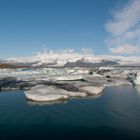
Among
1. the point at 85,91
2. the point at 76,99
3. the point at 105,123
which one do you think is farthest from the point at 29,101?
the point at 105,123

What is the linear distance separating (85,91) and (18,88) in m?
4.47

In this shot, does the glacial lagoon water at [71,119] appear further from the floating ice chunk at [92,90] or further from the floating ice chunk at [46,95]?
the floating ice chunk at [92,90]

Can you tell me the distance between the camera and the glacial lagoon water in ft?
19.7

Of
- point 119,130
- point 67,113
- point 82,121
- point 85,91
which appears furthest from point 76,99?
point 119,130

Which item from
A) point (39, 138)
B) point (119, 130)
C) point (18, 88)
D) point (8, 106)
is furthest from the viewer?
point (18, 88)

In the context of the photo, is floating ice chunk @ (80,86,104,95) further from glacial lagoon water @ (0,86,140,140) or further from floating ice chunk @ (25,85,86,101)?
glacial lagoon water @ (0,86,140,140)

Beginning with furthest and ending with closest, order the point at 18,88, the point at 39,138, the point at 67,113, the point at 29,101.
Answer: the point at 18,88, the point at 29,101, the point at 67,113, the point at 39,138

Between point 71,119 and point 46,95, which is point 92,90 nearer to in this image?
point 46,95

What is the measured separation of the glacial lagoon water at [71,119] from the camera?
600 centimetres

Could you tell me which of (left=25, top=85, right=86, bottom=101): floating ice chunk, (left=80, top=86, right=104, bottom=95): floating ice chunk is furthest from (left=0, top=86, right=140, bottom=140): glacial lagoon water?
(left=80, top=86, right=104, bottom=95): floating ice chunk

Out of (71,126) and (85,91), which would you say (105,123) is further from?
(85,91)

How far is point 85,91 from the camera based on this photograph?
12.3m

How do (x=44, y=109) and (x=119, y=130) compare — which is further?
(x=44, y=109)

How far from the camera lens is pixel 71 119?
7.39m
